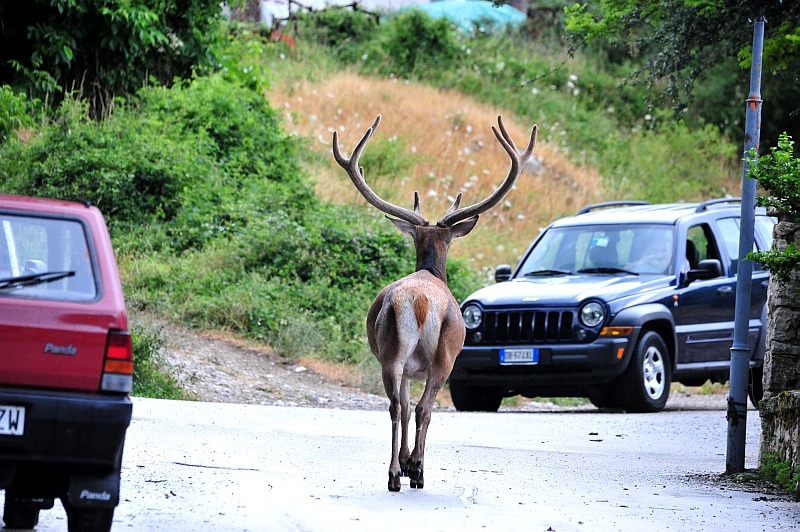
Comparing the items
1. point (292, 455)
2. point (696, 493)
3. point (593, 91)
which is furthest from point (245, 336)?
point (593, 91)

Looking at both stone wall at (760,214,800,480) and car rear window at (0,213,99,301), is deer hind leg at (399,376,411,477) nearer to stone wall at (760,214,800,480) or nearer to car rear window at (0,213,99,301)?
car rear window at (0,213,99,301)

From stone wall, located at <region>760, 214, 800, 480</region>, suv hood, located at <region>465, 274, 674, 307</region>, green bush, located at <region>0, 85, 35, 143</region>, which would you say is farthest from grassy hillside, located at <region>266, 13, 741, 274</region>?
stone wall, located at <region>760, 214, 800, 480</region>

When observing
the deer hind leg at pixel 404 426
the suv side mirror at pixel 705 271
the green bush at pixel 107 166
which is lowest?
the deer hind leg at pixel 404 426

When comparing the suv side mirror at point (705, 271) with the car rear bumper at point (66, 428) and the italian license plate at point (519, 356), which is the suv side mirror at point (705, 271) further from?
the car rear bumper at point (66, 428)

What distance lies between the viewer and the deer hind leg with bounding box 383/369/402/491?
880cm

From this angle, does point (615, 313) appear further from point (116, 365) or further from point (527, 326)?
point (116, 365)

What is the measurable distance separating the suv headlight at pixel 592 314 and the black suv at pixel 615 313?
0.4 inches

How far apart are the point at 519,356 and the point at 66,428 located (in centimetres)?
933

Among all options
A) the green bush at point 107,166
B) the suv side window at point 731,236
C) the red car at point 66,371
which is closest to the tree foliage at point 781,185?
the red car at point 66,371

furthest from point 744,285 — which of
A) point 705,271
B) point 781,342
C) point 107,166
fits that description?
point 107,166

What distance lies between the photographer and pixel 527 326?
15312mm

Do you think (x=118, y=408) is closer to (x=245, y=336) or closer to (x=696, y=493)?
(x=696, y=493)

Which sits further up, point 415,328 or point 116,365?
point 415,328

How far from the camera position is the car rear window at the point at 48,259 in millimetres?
6500
